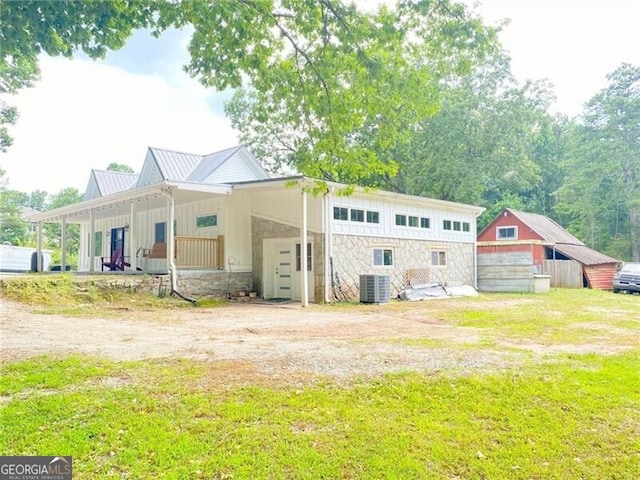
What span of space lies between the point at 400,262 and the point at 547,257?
12.8 meters

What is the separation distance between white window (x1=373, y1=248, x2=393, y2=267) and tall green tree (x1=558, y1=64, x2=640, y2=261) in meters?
22.6

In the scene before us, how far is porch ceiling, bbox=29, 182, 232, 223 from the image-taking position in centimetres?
1267

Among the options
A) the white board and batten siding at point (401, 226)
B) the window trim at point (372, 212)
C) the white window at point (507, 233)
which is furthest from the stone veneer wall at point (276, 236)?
the white window at point (507, 233)

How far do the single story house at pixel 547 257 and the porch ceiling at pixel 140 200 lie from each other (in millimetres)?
12496

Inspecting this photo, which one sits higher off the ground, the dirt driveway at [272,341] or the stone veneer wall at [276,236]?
the stone veneer wall at [276,236]

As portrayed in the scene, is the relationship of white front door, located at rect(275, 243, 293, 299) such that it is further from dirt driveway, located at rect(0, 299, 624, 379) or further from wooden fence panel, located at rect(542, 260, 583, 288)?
wooden fence panel, located at rect(542, 260, 583, 288)

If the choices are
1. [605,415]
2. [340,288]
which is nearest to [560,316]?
[340,288]

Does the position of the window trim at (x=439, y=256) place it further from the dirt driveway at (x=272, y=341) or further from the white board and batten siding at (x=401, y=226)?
the dirt driveway at (x=272, y=341)

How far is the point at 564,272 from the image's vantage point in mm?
22547

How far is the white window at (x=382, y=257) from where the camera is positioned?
14.9m

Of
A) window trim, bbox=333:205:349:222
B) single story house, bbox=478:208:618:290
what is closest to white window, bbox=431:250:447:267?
single story house, bbox=478:208:618:290

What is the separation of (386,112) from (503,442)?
17.6 feet

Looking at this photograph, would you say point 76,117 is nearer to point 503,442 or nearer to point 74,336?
point 74,336

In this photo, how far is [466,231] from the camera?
19.5m
